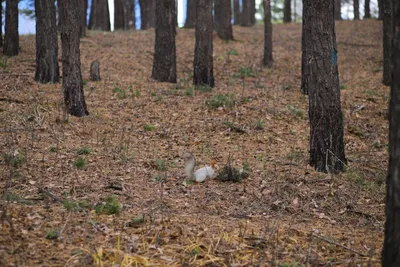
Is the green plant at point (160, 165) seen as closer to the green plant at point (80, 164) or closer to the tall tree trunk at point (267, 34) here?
the green plant at point (80, 164)

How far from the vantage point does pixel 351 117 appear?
487 inches

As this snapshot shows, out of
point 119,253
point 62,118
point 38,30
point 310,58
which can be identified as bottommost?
point 119,253

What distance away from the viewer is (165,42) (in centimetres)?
1473

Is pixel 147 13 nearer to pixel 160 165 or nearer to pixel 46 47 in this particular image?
pixel 46 47

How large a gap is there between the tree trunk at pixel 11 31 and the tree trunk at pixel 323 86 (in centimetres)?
1094

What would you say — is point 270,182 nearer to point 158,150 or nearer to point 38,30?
point 158,150

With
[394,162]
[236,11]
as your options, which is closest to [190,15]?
[236,11]

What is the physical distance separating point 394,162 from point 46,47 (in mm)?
10944

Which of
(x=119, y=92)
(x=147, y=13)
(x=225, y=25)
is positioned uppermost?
(x=147, y=13)

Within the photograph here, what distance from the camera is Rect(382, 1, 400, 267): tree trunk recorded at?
3814 mm

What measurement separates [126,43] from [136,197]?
1549 centimetres

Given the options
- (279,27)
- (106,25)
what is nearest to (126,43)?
(106,25)

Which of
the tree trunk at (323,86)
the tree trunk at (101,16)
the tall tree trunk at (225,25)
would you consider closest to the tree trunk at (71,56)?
the tree trunk at (323,86)

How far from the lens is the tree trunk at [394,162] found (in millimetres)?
3814
